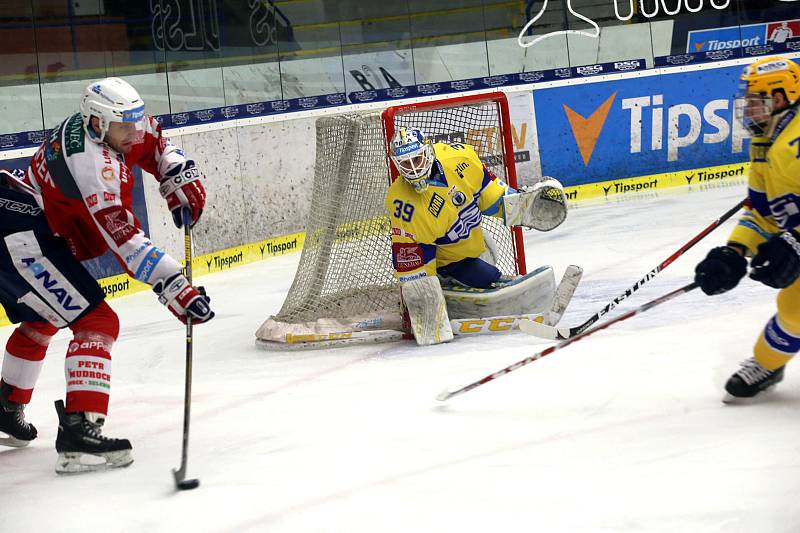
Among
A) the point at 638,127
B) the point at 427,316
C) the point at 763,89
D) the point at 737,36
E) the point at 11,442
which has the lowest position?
the point at 11,442

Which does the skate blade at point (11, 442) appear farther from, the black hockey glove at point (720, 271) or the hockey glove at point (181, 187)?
the black hockey glove at point (720, 271)

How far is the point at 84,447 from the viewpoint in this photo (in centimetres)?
329

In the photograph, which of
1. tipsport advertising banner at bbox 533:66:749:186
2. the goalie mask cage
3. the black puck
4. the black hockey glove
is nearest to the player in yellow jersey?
the black hockey glove

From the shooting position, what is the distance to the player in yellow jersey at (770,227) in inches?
114

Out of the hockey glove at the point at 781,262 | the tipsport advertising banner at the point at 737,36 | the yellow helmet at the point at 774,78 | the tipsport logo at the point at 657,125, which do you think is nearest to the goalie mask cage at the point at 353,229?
the yellow helmet at the point at 774,78

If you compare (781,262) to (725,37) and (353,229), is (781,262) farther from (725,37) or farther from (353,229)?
(725,37)

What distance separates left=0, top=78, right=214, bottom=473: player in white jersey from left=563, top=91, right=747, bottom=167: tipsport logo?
20.8 ft

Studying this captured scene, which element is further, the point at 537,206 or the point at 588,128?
the point at 588,128

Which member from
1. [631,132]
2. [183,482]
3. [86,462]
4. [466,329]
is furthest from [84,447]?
[631,132]

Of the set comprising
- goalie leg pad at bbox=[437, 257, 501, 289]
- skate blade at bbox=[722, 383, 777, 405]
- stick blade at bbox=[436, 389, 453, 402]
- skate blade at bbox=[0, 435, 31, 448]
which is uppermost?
goalie leg pad at bbox=[437, 257, 501, 289]

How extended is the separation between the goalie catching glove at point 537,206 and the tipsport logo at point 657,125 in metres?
4.40

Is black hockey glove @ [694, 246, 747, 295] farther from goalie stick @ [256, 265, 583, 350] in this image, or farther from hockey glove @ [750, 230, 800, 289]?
goalie stick @ [256, 265, 583, 350]

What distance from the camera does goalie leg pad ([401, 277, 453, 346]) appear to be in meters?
4.68

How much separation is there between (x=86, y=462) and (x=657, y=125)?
23.2ft
